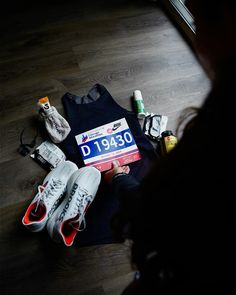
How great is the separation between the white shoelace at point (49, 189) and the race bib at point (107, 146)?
0.17m

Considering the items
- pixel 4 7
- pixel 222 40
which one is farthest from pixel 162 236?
pixel 4 7

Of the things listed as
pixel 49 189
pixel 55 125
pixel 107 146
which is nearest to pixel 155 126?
pixel 107 146

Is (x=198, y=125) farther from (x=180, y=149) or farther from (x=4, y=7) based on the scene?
(x=4, y=7)

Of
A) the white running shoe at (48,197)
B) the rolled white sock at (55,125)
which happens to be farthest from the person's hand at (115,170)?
the rolled white sock at (55,125)

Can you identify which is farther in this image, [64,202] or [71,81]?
[71,81]

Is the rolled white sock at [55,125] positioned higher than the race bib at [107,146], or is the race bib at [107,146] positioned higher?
the rolled white sock at [55,125]

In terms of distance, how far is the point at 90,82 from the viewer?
5.40 ft

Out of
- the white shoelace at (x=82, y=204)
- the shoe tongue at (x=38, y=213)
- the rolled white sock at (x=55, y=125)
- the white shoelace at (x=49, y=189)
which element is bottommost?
the white shoelace at (x=82, y=204)

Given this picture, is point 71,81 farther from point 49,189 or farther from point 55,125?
point 49,189

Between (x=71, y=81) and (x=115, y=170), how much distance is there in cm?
64

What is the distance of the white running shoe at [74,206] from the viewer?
3.75 feet

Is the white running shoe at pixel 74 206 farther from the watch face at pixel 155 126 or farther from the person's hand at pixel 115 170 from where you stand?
the watch face at pixel 155 126

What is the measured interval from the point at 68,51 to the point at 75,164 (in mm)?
766

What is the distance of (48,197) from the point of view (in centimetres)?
123
